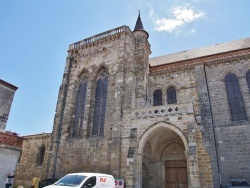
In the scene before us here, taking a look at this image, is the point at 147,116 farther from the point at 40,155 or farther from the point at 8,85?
the point at 40,155

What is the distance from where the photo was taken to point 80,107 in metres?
16.3

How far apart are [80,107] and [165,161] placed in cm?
758

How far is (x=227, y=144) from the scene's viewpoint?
12688 mm

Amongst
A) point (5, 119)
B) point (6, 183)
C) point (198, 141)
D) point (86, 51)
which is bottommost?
point (6, 183)

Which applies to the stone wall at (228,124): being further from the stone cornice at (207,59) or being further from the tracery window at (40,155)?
the tracery window at (40,155)

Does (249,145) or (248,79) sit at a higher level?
(248,79)

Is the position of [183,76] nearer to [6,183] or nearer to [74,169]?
[74,169]

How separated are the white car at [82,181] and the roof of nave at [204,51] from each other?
13.7 meters

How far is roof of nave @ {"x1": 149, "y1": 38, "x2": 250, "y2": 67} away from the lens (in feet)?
57.5

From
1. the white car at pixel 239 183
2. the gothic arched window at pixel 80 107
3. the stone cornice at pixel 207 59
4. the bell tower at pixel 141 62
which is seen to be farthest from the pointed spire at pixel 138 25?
the white car at pixel 239 183

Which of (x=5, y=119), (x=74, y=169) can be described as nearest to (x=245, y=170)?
(x=74, y=169)

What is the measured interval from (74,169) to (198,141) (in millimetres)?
8246

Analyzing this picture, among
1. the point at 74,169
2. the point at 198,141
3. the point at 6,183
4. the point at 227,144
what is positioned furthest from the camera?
the point at 74,169

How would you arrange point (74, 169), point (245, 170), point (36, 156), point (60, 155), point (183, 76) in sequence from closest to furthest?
point (245, 170) < point (74, 169) < point (60, 155) < point (183, 76) < point (36, 156)
